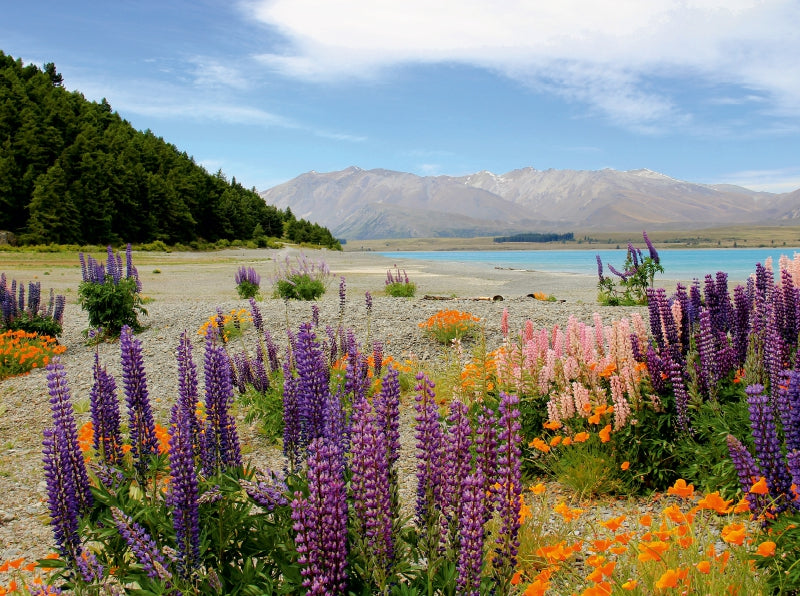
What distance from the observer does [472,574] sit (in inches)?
84.4

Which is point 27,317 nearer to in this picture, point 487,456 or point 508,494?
point 487,456

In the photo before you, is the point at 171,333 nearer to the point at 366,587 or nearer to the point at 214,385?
the point at 214,385

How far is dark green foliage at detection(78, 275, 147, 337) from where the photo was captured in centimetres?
1321

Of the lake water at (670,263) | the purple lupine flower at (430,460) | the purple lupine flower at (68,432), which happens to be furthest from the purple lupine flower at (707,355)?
the purple lupine flower at (68,432)

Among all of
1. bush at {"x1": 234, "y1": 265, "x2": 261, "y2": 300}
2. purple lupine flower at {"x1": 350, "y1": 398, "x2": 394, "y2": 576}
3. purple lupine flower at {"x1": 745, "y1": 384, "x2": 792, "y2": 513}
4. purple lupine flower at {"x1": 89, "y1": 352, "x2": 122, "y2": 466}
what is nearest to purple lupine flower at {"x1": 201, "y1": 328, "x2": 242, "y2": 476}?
purple lupine flower at {"x1": 89, "y1": 352, "x2": 122, "y2": 466}

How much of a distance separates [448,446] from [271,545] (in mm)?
906

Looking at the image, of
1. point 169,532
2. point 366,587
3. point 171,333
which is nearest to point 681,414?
point 366,587

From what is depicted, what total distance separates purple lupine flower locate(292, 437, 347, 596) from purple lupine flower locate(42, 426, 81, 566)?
1212 millimetres

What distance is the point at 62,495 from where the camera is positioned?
8.65 ft

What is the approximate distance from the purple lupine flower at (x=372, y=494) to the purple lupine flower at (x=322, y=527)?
11 cm

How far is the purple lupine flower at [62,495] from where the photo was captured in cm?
258

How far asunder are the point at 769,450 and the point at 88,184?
71.8 meters

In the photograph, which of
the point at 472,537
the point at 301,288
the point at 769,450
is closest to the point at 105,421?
the point at 472,537

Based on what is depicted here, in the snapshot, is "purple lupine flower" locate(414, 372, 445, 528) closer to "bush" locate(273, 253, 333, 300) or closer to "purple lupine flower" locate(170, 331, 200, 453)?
"purple lupine flower" locate(170, 331, 200, 453)
